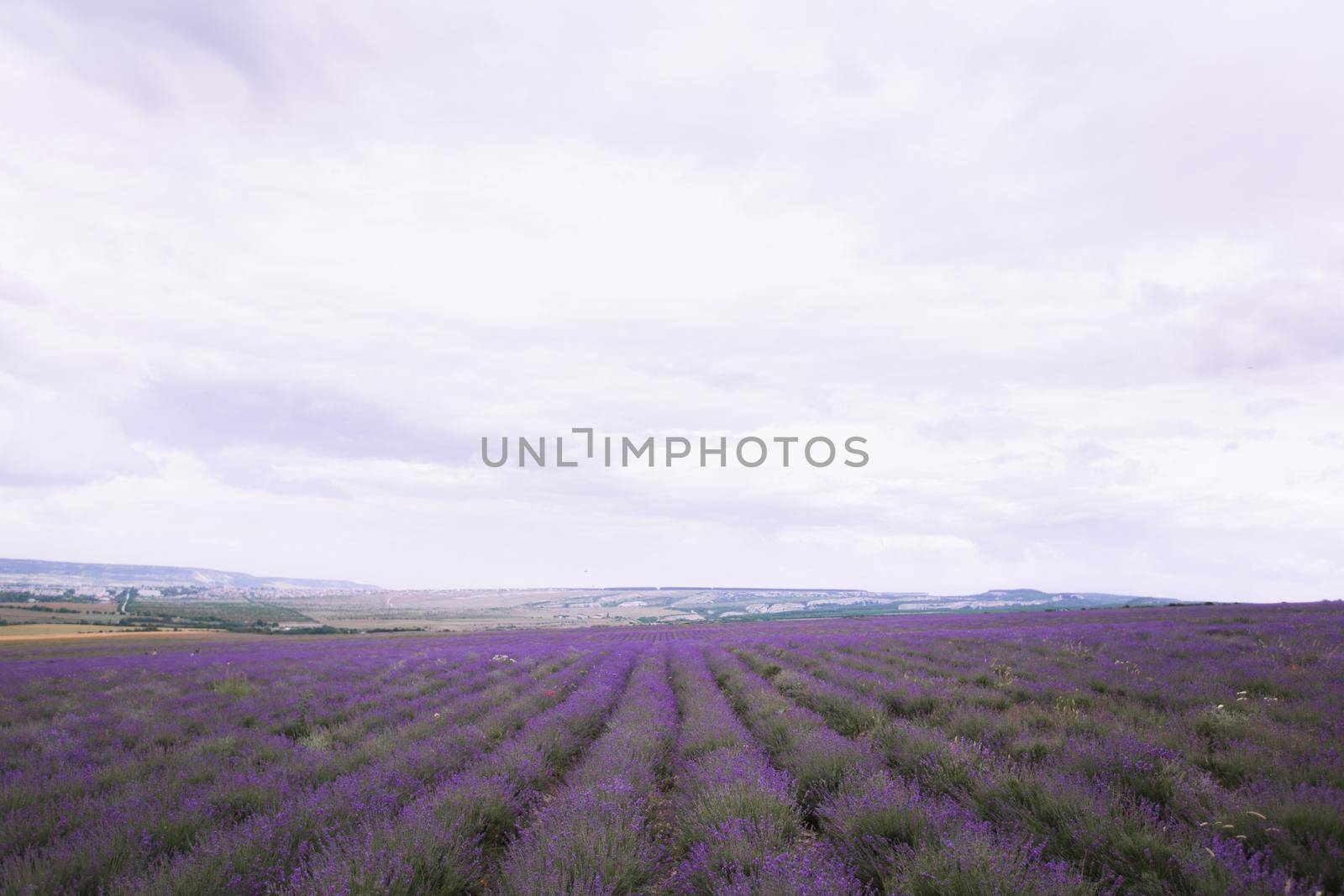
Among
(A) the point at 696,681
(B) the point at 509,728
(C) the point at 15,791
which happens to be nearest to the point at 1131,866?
(B) the point at 509,728

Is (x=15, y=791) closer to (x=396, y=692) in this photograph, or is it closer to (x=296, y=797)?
(x=296, y=797)

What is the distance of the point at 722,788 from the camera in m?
4.42

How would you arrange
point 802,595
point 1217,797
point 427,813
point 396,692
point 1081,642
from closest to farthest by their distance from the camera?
point 1217,797 → point 427,813 → point 396,692 → point 1081,642 → point 802,595

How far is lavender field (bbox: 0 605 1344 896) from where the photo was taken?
10.2 feet

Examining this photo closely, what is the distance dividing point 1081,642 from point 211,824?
17.0m

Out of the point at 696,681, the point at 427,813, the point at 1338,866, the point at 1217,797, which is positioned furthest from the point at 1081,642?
the point at 427,813

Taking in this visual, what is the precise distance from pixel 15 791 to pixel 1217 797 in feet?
30.3

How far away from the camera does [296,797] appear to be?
15.9 ft

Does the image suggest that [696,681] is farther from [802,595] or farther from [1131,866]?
[802,595]

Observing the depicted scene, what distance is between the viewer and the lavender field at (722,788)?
312 centimetres

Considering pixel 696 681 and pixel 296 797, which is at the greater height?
pixel 296 797

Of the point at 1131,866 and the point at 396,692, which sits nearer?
the point at 1131,866

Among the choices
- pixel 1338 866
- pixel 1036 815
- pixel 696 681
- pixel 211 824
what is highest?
pixel 1338 866

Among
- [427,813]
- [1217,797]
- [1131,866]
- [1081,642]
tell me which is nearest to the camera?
[1131,866]
